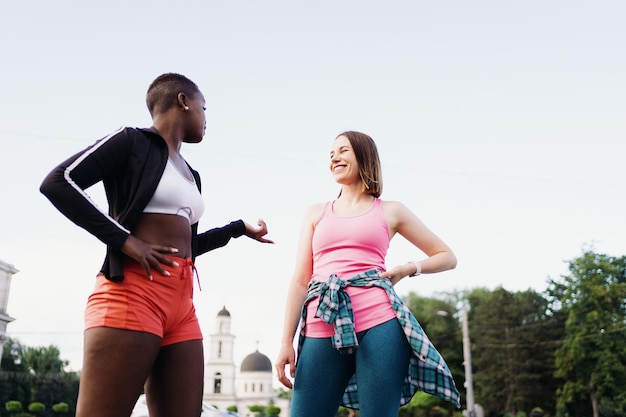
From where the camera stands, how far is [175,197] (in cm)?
258

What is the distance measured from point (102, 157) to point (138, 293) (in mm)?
548

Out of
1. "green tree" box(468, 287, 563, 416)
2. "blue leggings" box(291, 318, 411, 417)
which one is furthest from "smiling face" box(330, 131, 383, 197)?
"green tree" box(468, 287, 563, 416)

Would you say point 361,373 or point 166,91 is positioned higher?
point 166,91

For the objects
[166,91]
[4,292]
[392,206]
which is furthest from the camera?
[4,292]

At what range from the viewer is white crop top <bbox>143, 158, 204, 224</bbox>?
252 cm

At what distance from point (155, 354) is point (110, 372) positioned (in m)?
0.20

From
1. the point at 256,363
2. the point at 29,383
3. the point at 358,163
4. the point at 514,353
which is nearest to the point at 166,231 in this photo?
the point at 358,163

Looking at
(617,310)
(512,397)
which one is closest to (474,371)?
(512,397)

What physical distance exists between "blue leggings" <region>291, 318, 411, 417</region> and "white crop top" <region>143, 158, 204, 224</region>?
0.86 m

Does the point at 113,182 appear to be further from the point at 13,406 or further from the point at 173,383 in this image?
the point at 13,406

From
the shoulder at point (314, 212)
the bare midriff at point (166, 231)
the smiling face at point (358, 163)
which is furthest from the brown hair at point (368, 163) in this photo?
the bare midriff at point (166, 231)

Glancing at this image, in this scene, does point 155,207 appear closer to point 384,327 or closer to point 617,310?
point 384,327

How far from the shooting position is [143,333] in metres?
2.33

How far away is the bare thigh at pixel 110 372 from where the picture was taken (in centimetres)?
222
